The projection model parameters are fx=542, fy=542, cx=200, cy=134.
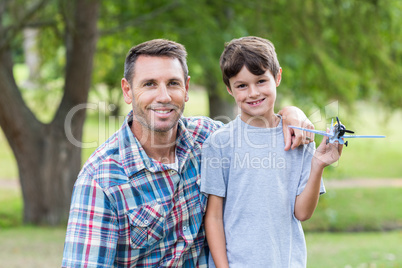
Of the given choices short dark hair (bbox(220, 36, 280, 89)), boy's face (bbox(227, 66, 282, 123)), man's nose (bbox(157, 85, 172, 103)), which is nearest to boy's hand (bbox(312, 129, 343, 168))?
boy's face (bbox(227, 66, 282, 123))

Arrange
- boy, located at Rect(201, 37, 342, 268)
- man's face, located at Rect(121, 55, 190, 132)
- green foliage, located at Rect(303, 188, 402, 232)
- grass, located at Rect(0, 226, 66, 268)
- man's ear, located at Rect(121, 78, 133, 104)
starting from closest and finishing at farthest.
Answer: boy, located at Rect(201, 37, 342, 268)
man's face, located at Rect(121, 55, 190, 132)
man's ear, located at Rect(121, 78, 133, 104)
grass, located at Rect(0, 226, 66, 268)
green foliage, located at Rect(303, 188, 402, 232)

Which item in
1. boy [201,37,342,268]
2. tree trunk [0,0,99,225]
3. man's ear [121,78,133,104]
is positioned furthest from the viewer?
tree trunk [0,0,99,225]

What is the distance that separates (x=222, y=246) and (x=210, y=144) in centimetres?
42

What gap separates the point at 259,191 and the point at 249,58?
1.76ft

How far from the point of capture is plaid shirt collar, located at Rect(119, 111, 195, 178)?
2.18 m

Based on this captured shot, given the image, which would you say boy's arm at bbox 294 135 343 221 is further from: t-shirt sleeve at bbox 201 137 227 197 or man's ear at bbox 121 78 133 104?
man's ear at bbox 121 78 133 104

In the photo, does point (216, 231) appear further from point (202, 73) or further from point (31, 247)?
point (202, 73)

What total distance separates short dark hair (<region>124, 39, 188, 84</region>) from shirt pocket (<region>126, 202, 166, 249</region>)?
0.56 meters

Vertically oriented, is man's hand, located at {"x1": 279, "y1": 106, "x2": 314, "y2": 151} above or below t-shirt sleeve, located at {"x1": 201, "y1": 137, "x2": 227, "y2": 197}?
above

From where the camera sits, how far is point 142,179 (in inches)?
86.0

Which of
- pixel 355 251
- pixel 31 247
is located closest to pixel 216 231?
pixel 355 251

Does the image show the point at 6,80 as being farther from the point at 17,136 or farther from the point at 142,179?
the point at 142,179

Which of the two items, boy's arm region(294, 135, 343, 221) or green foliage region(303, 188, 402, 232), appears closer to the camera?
boy's arm region(294, 135, 343, 221)

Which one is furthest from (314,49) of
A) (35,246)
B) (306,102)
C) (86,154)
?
(86,154)
